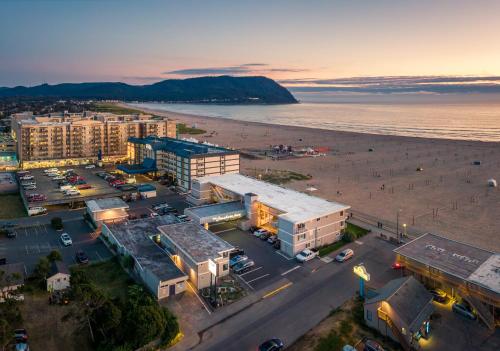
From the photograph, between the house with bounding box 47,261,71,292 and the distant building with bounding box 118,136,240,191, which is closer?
the house with bounding box 47,261,71,292

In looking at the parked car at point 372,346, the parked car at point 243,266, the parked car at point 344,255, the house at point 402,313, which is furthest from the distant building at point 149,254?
the parked car at point 344,255

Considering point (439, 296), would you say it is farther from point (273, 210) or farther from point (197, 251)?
point (273, 210)

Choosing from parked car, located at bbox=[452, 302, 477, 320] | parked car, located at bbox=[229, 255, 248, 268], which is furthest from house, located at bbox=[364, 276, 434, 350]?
parked car, located at bbox=[229, 255, 248, 268]

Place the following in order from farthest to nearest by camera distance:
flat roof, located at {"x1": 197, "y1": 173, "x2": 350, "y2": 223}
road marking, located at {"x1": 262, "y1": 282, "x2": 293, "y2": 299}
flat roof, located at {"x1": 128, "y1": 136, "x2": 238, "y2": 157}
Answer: flat roof, located at {"x1": 128, "y1": 136, "x2": 238, "y2": 157}
flat roof, located at {"x1": 197, "y1": 173, "x2": 350, "y2": 223}
road marking, located at {"x1": 262, "y1": 282, "x2": 293, "y2": 299}

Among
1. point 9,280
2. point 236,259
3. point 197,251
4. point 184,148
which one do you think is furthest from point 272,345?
point 184,148

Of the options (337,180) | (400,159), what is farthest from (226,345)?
(400,159)

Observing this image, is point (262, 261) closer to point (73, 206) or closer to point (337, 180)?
point (73, 206)

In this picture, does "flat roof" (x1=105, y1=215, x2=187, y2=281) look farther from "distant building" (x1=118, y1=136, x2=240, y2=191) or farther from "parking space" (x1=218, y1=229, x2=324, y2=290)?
"distant building" (x1=118, y1=136, x2=240, y2=191)
